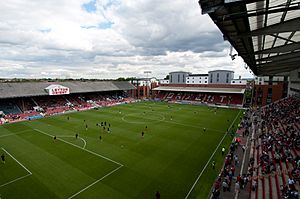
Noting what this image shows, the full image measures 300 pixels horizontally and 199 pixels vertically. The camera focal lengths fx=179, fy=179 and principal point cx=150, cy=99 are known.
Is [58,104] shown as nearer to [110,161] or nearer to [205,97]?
[110,161]

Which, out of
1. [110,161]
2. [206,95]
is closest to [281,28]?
[110,161]

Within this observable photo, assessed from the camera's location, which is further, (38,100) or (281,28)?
(38,100)

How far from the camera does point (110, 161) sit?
1806 centimetres

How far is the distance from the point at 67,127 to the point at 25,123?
402 inches

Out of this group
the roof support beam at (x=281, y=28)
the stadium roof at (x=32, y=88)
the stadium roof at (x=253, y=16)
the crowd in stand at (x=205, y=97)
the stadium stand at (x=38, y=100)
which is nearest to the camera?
the stadium roof at (x=253, y=16)

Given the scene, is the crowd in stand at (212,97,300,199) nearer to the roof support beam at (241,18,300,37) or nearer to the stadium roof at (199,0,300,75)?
the roof support beam at (241,18,300,37)

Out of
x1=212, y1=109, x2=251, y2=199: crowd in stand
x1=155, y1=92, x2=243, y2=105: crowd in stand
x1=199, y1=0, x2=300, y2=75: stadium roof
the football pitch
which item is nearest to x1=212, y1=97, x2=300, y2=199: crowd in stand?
x1=212, y1=109, x2=251, y2=199: crowd in stand

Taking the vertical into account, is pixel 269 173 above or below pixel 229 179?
above

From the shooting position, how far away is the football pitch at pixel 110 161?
13.6m

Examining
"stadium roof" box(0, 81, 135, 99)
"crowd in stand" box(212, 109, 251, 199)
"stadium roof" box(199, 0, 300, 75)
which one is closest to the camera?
"stadium roof" box(199, 0, 300, 75)

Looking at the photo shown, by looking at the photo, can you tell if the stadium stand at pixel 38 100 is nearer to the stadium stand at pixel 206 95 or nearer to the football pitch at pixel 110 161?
the football pitch at pixel 110 161

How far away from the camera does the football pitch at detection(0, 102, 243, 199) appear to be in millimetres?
13633

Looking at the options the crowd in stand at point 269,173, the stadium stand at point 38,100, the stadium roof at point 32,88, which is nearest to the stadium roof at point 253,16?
the crowd in stand at point 269,173

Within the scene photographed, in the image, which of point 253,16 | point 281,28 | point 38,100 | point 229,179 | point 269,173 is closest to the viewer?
point 253,16
